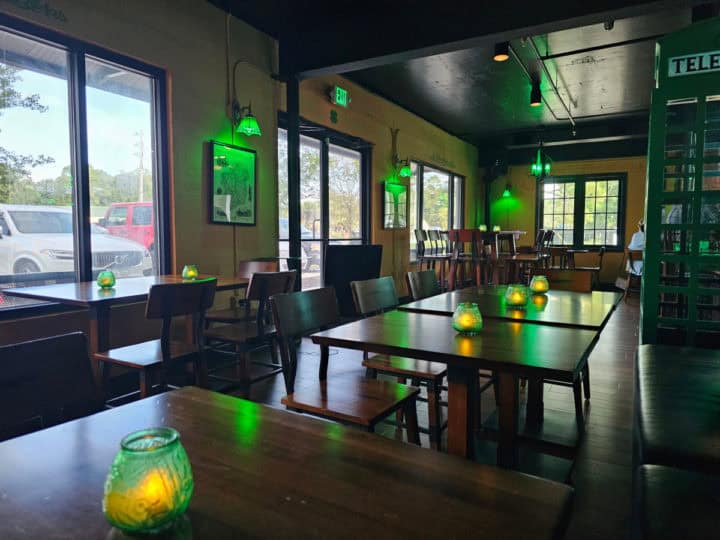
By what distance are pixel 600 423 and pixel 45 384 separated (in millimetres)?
2785

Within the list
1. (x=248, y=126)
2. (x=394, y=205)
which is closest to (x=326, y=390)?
(x=248, y=126)

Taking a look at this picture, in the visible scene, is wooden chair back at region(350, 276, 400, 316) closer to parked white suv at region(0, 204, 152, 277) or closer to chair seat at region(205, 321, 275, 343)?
chair seat at region(205, 321, 275, 343)

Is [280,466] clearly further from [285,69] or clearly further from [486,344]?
[285,69]

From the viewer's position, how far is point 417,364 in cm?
244

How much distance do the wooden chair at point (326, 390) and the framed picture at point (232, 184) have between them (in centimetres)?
239

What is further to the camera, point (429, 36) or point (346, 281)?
point (346, 281)

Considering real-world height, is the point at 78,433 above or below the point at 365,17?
below

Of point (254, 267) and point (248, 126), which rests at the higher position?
point (248, 126)

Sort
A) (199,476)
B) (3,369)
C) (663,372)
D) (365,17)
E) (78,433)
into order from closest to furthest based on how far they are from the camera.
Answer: (199,476) → (78,433) → (3,369) → (663,372) → (365,17)

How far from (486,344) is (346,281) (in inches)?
167

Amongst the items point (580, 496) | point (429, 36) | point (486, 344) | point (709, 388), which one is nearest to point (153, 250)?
point (429, 36)

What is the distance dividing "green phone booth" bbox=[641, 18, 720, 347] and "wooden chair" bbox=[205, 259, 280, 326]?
2387 millimetres

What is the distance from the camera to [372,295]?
108 inches

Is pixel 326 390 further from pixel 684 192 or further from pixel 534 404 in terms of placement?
pixel 684 192
